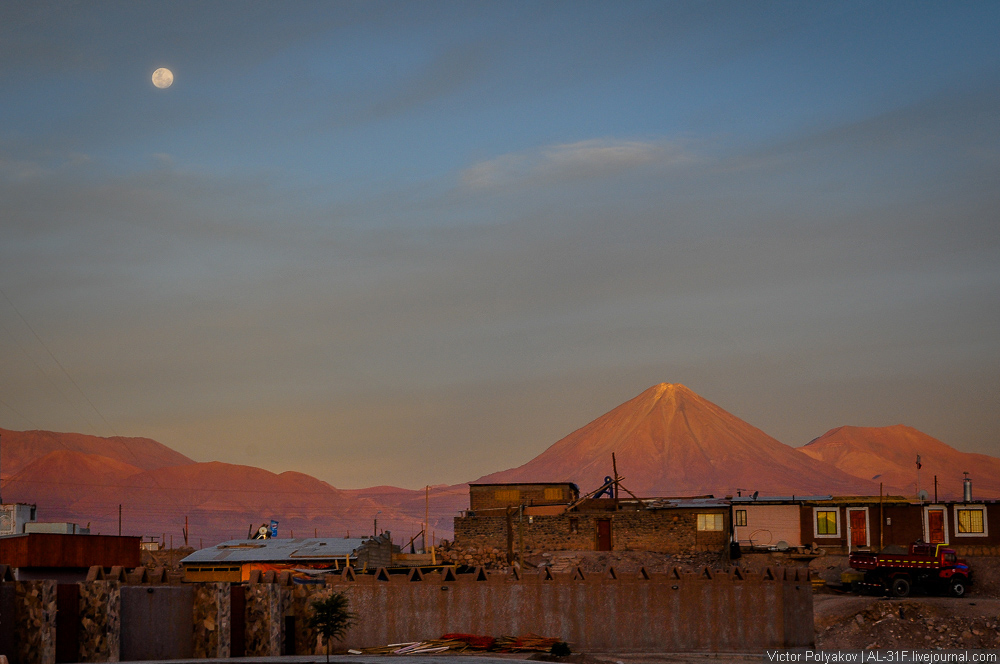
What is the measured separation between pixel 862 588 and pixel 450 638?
27.7 meters

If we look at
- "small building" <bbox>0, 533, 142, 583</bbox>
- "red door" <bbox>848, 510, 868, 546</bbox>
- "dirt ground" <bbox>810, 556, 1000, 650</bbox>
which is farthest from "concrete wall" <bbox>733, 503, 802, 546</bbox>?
"small building" <bbox>0, 533, 142, 583</bbox>

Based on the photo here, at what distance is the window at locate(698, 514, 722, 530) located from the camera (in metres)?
70.1

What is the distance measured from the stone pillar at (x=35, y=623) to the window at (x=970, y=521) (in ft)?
177

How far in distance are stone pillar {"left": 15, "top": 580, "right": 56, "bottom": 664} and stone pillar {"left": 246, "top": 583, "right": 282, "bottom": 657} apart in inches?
237

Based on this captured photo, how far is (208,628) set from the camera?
34.2 meters

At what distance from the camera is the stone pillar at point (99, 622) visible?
1272 inches

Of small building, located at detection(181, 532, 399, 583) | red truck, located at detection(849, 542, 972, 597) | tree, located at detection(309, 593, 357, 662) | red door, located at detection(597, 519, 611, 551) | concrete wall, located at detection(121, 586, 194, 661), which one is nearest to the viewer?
tree, located at detection(309, 593, 357, 662)

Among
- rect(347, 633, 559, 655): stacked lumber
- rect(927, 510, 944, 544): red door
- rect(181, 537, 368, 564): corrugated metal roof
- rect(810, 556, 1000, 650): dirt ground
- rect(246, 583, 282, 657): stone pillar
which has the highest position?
rect(927, 510, 944, 544): red door

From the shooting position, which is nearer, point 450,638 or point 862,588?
point 450,638

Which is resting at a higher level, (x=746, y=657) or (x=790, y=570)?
(x=790, y=570)

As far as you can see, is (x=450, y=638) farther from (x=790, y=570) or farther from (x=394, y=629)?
(x=790, y=570)

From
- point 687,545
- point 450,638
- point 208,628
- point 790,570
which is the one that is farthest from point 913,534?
point 208,628

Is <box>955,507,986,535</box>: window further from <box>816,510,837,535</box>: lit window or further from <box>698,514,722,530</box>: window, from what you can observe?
<box>698,514,722,530</box>: window

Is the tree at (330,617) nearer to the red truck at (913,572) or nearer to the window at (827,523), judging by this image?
the red truck at (913,572)
